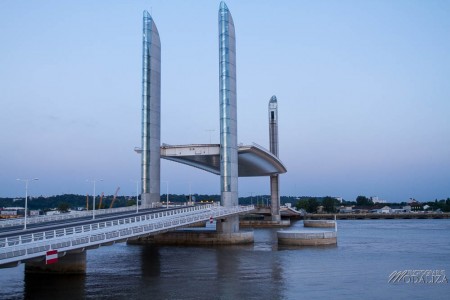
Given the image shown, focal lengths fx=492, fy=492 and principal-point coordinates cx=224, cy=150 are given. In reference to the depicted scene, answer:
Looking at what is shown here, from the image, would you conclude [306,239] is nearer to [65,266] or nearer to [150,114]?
[150,114]

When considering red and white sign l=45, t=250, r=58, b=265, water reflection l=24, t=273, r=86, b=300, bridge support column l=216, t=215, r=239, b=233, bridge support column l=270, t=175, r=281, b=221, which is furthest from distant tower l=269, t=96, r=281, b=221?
red and white sign l=45, t=250, r=58, b=265

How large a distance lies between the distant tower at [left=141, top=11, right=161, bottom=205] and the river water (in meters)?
17.1

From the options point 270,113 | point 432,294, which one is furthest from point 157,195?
point 270,113

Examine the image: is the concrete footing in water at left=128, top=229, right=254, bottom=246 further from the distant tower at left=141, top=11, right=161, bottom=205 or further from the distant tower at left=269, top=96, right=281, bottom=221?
the distant tower at left=269, top=96, right=281, bottom=221

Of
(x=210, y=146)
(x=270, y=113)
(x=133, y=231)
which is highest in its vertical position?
(x=270, y=113)

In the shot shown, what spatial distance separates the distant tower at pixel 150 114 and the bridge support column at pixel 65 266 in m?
36.8

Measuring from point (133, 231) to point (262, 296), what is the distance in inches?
474

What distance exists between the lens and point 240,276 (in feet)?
130

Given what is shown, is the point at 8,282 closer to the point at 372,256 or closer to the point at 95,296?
the point at 95,296

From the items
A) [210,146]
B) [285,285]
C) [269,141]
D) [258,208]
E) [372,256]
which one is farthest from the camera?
[258,208]

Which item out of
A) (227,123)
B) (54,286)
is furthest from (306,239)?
(54,286)

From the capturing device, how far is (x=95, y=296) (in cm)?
3084

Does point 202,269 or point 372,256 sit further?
point 372,256

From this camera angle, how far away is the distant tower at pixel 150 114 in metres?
75.4
